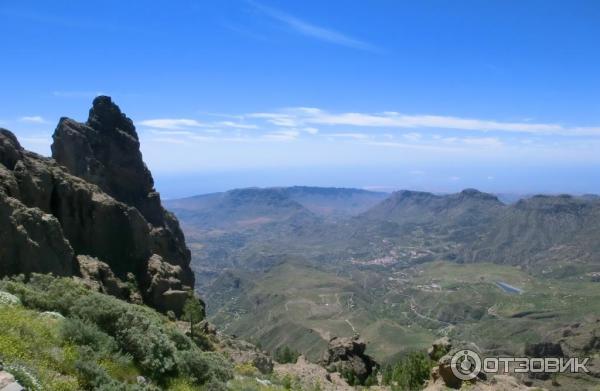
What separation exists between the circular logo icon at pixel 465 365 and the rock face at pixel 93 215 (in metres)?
36.9

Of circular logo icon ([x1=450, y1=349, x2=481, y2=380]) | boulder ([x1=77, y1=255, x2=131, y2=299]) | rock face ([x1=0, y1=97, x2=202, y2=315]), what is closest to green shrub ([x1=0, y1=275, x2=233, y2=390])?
rock face ([x1=0, y1=97, x2=202, y2=315])

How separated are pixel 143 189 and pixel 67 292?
6542 cm

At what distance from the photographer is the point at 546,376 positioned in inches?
4665

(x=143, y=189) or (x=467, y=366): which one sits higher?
(x=143, y=189)

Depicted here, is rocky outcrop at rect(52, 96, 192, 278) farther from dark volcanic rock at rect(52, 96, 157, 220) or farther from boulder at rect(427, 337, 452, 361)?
boulder at rect(427, 337, 452, 361)

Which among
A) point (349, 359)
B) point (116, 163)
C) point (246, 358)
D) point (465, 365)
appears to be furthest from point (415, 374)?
point (116, 163)

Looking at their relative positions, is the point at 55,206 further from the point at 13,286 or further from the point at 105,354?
the point at 105,354

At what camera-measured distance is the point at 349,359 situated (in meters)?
85.2

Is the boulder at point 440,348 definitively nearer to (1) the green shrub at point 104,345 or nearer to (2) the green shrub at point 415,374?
(2) the green shrub at point 415,374

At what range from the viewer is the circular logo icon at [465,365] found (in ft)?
130

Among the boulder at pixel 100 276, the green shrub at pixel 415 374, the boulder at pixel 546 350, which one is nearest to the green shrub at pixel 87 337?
the boulder at pixel 100 276

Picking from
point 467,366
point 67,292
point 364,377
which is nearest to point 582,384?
point 364,377

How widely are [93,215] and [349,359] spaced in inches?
1959

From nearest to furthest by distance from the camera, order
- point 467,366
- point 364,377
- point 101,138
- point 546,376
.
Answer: point 467,366, point 364,377, point 101,138, point 546,376
